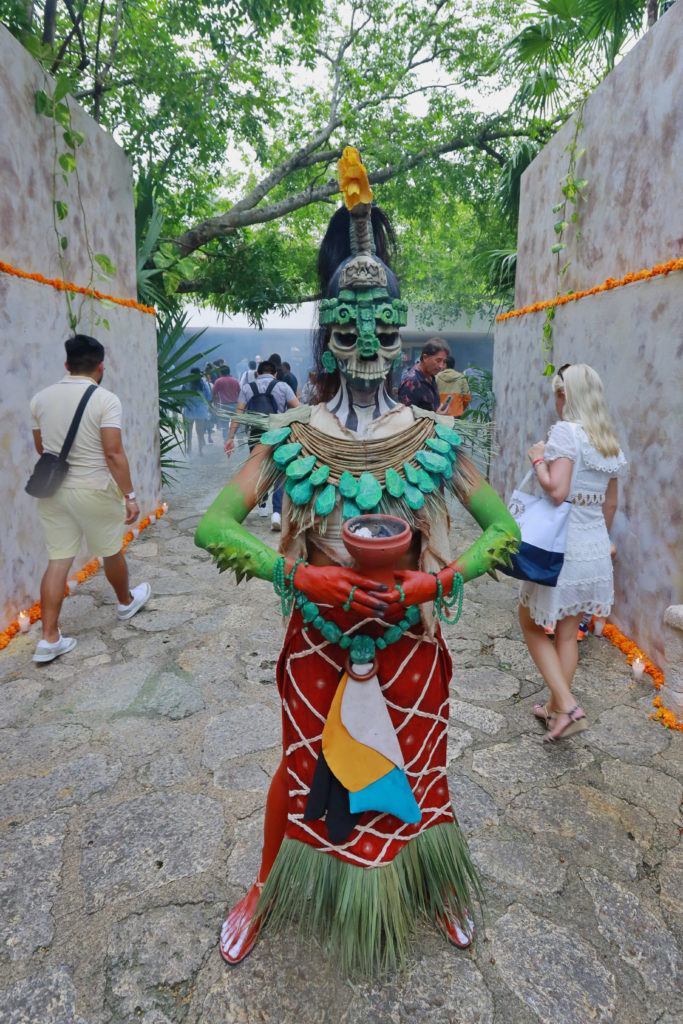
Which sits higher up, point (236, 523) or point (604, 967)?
point (236, 523)

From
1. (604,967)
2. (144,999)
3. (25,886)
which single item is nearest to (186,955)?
(144,999)

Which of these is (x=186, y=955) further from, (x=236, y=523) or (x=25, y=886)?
(x=236, y=523)

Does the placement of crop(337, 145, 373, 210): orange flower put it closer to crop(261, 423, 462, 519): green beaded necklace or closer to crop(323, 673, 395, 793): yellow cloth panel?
crop(261, 423, 462, 519): green beaded necklace

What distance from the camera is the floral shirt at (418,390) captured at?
499 cm

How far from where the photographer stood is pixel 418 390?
5094 mm

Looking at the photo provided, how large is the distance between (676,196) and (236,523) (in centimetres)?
331

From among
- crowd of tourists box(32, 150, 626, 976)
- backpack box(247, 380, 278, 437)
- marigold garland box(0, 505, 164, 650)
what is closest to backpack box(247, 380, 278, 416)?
backpack box(247, 380, 278, 437)

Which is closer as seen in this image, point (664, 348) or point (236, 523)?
point (236, 523)

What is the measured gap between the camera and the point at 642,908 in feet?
6.53

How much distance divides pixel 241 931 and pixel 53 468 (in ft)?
8.78

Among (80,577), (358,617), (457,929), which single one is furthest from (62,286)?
(457,929)

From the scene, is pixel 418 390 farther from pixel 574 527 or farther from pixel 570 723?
pixel 570 723

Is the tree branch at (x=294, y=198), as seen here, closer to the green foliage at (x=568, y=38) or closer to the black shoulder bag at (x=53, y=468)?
the green foliage at (x=568, y=38)

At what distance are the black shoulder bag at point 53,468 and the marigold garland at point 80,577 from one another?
929 millimetres
